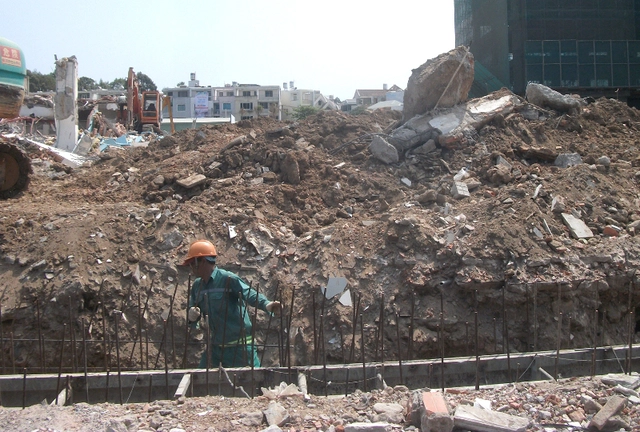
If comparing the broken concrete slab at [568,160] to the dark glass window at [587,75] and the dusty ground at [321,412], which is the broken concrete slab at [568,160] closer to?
the dusty ground at [321,412]

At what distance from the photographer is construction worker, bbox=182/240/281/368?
14.0 ft

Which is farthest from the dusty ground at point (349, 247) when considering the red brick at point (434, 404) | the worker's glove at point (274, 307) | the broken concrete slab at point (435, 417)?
the broken concrete slab at point (435, 417)

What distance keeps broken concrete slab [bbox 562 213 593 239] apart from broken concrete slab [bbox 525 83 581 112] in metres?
3.48

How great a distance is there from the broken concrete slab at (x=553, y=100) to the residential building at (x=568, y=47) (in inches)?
419

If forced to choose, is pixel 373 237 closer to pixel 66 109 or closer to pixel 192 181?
pixel 192 181

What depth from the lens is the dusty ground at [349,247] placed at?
5598mm

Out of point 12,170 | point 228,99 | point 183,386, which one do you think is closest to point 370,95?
point 228,99

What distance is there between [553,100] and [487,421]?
7649mm

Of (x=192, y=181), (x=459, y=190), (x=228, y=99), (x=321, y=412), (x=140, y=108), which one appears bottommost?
(x=321, y=412)

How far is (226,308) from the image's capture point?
13.9ft

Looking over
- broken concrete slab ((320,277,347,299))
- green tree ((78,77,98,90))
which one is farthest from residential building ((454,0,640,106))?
green tree ((78,77,98,90))

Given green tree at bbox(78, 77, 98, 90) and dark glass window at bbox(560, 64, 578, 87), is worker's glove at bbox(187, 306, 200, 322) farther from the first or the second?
green tree at bbox(78, 77, 98, 90)

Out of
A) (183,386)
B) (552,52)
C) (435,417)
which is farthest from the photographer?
Result: (552,52)

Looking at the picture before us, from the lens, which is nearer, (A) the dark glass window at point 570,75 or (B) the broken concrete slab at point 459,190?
(B) the broken concrete slab at point 459,190
